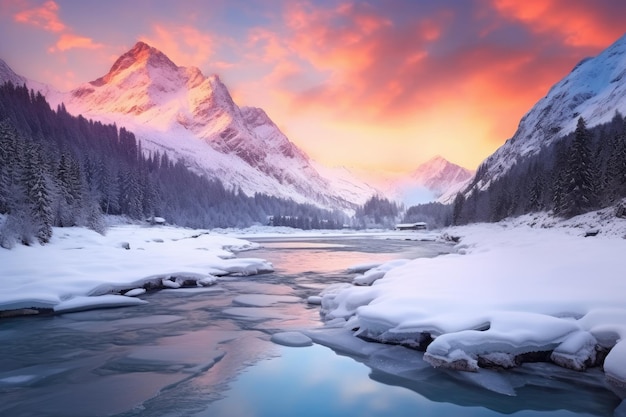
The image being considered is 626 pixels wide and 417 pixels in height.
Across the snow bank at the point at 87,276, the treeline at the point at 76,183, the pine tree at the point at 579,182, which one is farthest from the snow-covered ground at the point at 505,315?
the pine tree at the point at 579,182

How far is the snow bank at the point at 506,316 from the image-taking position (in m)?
10.1

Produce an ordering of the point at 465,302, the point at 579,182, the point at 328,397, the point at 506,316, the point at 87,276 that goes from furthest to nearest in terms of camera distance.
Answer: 1. the point at 579,182
2. the point at 87,276
3. the point at 465,302
4. the point at 506,316
5. the point at 328,397

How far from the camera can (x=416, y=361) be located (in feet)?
36.0

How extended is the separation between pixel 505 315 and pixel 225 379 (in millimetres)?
8591

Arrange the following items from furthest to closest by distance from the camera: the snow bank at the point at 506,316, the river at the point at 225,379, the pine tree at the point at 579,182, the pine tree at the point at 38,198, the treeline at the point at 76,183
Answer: the pine tree at the point at 579,182 < the treeline at the point at 76,183 < the pine tree at the point at 38,198 < the snow bank at the point at 506,316 < the river at the point at 225,379

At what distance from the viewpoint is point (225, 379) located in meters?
9.85

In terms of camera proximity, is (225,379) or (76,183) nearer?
(225,379)

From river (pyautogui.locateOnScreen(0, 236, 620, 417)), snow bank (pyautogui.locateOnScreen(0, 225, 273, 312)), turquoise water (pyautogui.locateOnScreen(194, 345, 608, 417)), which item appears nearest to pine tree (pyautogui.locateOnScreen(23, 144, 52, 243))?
snow bank (pyautogui.locateOnScreen(0, 225, 273, 312))

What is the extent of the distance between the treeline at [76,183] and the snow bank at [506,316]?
1262 inches

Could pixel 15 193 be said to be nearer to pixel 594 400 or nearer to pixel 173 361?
pixel 173 361

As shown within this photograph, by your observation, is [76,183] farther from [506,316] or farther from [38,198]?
[506,316]

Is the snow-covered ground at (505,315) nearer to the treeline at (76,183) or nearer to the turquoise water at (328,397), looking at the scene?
the turquoise water at (328,397)

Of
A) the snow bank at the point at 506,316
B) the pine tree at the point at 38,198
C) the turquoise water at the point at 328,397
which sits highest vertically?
the pine tree at the point at 38,198

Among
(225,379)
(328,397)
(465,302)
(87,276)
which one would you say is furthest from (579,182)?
(87,276)
